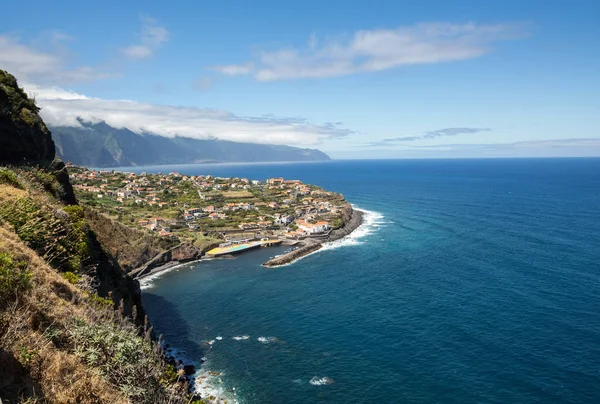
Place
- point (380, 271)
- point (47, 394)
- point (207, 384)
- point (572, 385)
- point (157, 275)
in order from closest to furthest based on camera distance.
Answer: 1. point (47, 394)
2. point (572, 385)
3. point (207, 384)
4. point (380, 271)
5. point (157, 275)

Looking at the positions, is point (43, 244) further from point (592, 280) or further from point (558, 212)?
point (558, 212)

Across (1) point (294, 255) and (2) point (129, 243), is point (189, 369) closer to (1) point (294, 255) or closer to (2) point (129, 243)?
(1) point (294, 255)

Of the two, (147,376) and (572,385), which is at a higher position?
(147,376)

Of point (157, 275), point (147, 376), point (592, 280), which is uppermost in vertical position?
point (147, 376)

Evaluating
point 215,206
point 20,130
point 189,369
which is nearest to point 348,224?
point 215,206

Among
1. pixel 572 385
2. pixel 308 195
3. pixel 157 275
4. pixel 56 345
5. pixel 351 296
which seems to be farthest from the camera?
pixel 308 195

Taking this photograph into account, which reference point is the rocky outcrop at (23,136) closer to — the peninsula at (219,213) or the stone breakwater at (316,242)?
the peninsula at (219,213)

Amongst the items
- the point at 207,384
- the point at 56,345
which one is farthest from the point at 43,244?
the point at 207,384

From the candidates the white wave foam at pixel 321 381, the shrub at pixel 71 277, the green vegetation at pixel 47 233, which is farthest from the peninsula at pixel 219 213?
the shrub at pixel 71 277
